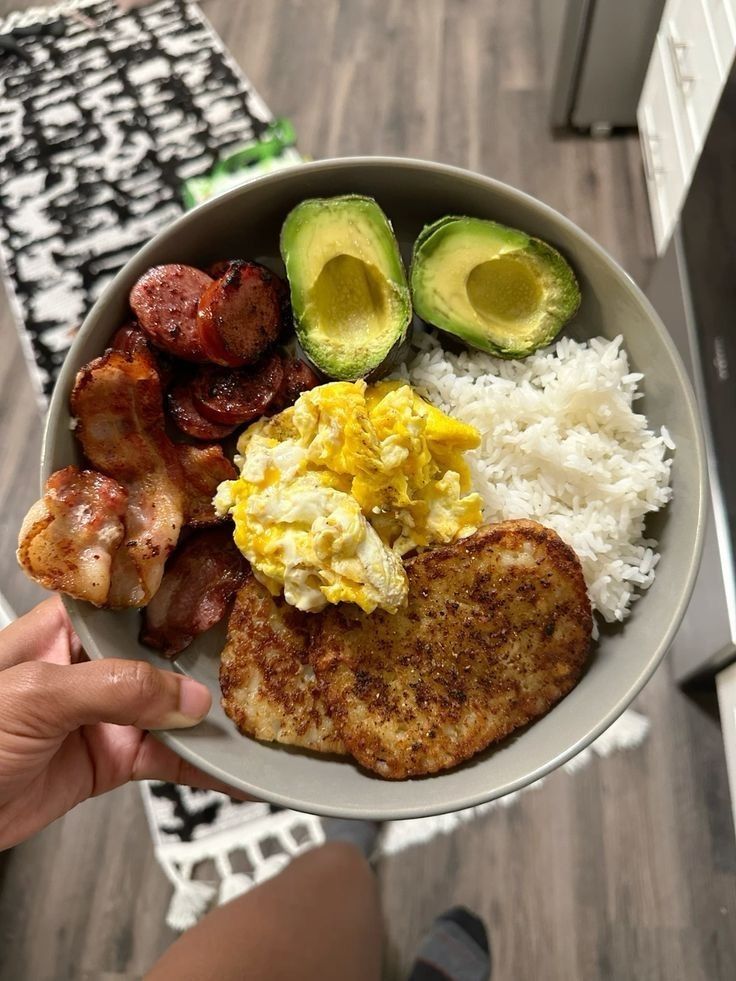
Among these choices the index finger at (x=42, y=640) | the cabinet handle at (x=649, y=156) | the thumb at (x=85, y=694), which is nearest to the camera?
the thumb at (x=85, y=694)

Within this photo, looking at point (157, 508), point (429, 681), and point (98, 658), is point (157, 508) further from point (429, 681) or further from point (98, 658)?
point (429, 681)

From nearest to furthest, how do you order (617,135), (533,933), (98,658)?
(98,658) < (533,933) < (617,135)

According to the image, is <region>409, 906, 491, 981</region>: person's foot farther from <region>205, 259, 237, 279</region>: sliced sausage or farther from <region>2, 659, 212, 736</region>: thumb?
<region>205, 259, 237, 279</region>: sliced sausage

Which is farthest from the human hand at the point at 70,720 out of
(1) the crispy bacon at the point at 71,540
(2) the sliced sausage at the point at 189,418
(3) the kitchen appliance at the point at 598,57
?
(3) the kitchen appliance at the point at 598,57

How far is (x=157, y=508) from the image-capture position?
3.47 feet

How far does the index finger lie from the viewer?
3.94 ft

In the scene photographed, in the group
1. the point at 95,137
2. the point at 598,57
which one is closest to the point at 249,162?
the point at 95,137

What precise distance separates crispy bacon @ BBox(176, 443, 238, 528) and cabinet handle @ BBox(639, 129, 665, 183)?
1598 mm

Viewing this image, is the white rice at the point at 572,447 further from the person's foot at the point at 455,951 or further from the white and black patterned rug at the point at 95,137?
the white and black patterned rug at the point at 95,137

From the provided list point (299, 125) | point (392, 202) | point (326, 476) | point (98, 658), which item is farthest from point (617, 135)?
point (98, 658)

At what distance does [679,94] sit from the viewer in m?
1.82

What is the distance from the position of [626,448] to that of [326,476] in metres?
0.46

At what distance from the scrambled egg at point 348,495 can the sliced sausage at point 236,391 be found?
4 cm

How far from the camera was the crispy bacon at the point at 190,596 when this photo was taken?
1073 millimetres
